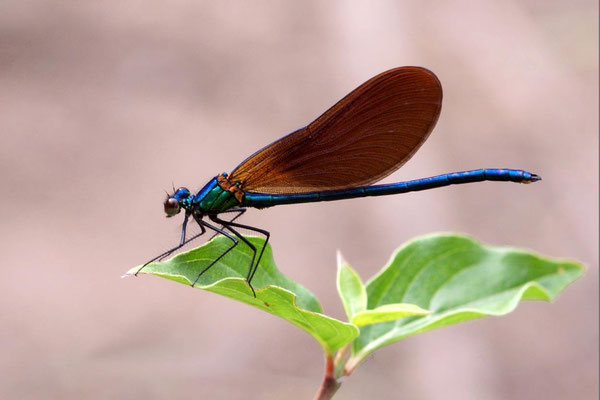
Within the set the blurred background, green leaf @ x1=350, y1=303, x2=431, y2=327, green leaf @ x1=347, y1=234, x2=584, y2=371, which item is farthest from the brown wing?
the blurred background

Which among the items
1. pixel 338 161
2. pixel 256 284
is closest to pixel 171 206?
pixel 338 161

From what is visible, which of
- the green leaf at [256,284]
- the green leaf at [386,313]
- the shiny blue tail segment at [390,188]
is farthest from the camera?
the shiny blue tail segment at [390,188]

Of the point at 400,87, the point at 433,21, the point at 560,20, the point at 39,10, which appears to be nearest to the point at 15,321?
the point at 39,10

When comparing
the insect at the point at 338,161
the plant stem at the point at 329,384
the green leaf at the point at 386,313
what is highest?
the insect at the point at 338,161

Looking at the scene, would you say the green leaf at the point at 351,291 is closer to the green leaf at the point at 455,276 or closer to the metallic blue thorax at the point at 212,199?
the green leaf at the point at 455,276

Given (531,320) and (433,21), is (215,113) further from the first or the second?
(531,320)

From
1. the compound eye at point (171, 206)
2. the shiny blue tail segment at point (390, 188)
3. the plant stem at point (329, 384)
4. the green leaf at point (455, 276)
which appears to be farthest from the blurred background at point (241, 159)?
the plant stem at point (329, 384)

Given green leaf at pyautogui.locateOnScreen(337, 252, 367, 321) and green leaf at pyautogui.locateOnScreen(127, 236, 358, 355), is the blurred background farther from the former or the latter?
green leaf at pyautogui.locateOnScreen(127, 236, 358, 355)
